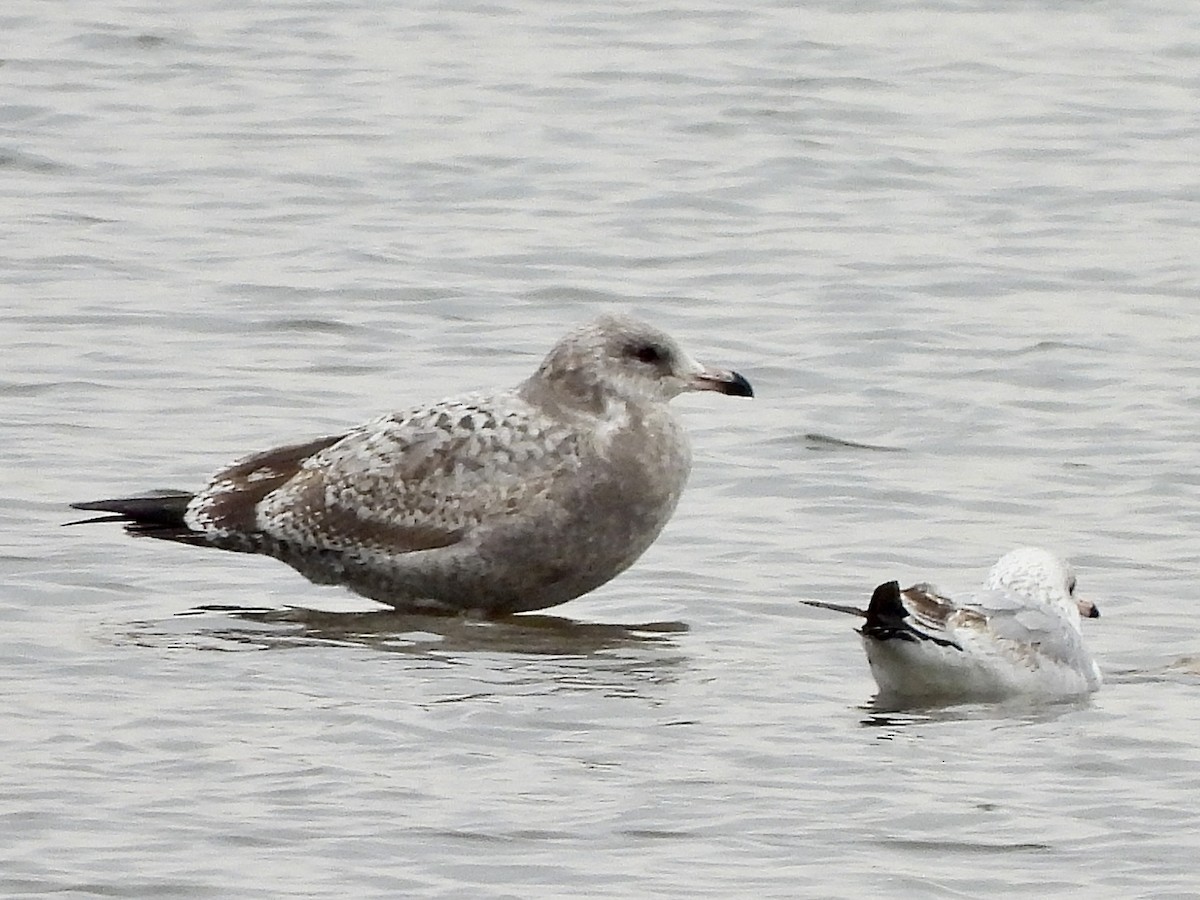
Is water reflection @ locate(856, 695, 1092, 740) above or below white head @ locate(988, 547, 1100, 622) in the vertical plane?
below

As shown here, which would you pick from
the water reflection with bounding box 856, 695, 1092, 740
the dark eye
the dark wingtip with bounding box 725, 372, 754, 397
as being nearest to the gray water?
the water reflection with bounding box 856, 695, 1092, 740

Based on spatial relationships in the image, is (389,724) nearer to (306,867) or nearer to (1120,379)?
(306,867)

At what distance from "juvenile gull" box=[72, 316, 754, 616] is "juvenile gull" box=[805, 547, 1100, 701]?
106cm

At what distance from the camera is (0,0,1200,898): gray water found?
6.39m

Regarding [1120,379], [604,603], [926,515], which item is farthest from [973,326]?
[604,603]

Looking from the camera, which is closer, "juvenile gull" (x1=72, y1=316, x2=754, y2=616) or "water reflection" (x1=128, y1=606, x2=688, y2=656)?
"water reflection" (x1=128, y1=606, x2=688, y2=656)

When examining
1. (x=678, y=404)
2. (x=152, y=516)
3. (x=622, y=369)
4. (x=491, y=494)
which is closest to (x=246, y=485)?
(x=152, y=516)

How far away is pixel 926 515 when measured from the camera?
32.0 ft

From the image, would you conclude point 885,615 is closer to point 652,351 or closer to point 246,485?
point 652,351

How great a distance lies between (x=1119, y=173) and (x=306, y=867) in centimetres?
951

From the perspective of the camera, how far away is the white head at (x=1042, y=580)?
813 cm

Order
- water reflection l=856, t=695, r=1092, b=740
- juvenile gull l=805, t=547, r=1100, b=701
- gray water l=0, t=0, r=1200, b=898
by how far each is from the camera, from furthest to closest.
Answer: juvenile gull l=805, t=547, r=1100, b=701 < water reflection l=856, t=695, r=1092, b=740 < gray water l=0, t=0, r=1200, b=898

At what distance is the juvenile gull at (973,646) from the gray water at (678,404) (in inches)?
4.3

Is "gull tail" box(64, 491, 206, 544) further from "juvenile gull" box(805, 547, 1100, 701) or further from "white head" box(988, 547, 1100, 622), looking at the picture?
"white head" box(988, 547, 1100, 622)
